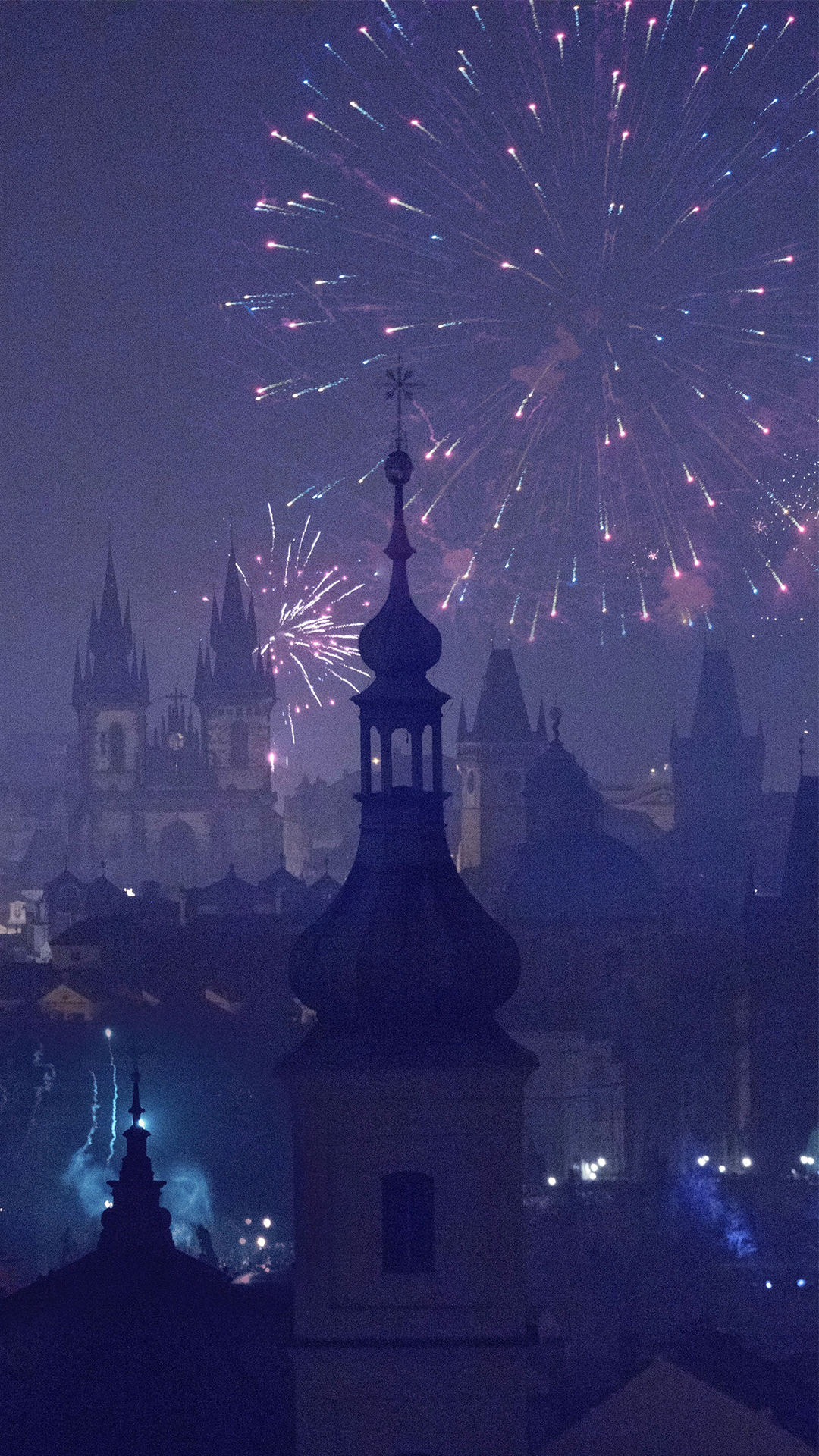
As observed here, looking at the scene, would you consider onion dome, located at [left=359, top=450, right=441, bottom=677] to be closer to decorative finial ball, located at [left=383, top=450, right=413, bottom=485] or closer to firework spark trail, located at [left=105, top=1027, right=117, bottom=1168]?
decorative finial ball, located at [left=383, top=450, right=413, bottom=485]

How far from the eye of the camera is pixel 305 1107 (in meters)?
18.6

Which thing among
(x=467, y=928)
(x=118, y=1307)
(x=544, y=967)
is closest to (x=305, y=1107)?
(x=467, y=928)

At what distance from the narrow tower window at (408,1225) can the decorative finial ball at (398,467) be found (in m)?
7.65

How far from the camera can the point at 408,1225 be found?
18391 mm

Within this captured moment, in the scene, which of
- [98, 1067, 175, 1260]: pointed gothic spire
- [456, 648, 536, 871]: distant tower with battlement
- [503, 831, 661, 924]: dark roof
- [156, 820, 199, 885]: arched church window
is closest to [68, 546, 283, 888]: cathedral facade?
[156, 820, 199, 885]: arched church window

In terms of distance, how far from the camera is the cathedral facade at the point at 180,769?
139750mm

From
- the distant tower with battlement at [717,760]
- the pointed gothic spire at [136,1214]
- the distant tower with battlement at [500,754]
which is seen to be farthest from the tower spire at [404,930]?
the distant tower with battlement at [717,760]

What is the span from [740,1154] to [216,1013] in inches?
840

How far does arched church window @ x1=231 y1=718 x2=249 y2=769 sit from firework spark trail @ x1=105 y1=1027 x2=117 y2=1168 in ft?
223

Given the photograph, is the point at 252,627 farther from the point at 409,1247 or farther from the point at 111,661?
the point at 409,1247

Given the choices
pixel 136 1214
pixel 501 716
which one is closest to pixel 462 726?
pixel 501 716

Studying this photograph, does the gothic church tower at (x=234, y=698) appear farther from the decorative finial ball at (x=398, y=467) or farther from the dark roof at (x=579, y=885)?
the decorative finial ball at (x=398, y=467)

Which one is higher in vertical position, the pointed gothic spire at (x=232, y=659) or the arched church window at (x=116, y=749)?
the pointed gothic spire at (x=232, y=659)

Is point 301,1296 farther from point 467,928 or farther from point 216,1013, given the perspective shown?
point 216,1013
